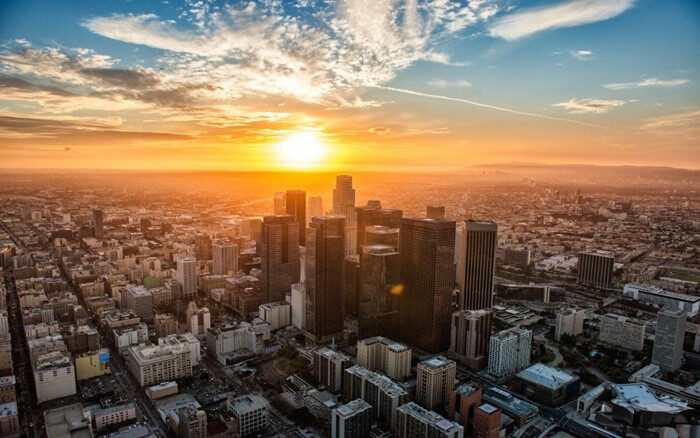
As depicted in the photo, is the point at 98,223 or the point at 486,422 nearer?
the point at 486,422

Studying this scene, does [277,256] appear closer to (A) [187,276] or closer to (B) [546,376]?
(A) [187,276]

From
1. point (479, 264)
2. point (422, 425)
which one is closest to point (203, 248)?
point (479, 264)

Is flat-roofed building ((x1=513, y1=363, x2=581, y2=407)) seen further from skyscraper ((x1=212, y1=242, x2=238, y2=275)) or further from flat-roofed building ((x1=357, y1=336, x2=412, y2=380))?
skyscraper ((x1=212, y1=242, x2=238, y2=275))

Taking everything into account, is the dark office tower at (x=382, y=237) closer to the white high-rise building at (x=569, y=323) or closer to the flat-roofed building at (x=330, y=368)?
the flat-roofed building at (x=330, y=368)

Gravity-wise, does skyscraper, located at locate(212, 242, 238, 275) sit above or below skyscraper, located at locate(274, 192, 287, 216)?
below

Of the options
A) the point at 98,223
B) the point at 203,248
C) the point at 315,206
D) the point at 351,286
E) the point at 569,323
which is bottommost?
the point at 569,323

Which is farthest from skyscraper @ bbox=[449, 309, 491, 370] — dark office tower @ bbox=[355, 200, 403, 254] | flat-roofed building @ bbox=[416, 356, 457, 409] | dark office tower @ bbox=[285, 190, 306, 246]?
dark office tower @ bbox=[285, 190, 306, 246]

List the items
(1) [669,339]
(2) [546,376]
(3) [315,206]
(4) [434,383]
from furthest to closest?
(3) [315,206], (1) [669,339], (2) [546,376], (4) [434,383]

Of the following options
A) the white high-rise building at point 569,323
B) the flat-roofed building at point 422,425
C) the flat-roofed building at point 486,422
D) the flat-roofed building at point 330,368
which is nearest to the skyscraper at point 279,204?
the flat-roofed building at point 330,368

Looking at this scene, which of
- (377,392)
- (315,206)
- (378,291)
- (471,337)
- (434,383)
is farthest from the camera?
(315,206)
